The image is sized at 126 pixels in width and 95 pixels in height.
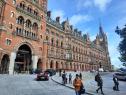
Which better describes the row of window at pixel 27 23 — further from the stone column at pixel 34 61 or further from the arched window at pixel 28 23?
the stone column at pixel 34 61

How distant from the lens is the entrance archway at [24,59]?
4572 centimetres

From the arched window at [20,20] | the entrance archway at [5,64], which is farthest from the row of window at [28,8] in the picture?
the entrance archway at [5,64]

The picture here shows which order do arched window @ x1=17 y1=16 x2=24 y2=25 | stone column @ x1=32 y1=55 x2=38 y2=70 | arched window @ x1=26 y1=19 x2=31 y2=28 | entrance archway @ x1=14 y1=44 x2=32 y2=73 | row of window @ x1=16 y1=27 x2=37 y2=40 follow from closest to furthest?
1. row of window @ x1=16 y1=27 x2=37 y2=40
2. arched window @ x1=17 y1=16 x2=24 y2=25
3. entrance archway @ x1=14 y1=44 x2=32 y2=73
4. stone column @ x1=32 y1=55 x2=38 y2=70
5. arched window @ x1=26 y1=19 x2=31 y2=28

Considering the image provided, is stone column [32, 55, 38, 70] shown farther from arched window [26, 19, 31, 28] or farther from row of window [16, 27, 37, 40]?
arched window [26, 19, 31, 28]

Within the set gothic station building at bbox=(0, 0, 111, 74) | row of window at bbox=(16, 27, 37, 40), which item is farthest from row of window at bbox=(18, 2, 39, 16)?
→ row of window at bbox=(16, 27, 37, 40)

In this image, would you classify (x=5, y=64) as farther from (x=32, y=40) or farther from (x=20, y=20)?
(x=20, y=20)

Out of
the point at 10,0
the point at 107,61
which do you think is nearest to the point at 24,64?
the point at 10,0

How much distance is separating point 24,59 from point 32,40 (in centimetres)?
588

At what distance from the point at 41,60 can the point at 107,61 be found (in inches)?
3021

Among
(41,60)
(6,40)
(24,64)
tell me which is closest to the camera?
(6,40)

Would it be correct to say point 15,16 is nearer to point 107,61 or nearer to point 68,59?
point 68,59

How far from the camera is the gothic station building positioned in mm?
40156

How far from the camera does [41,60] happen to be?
164ft

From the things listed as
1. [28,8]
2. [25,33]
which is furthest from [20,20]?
[28,8]
